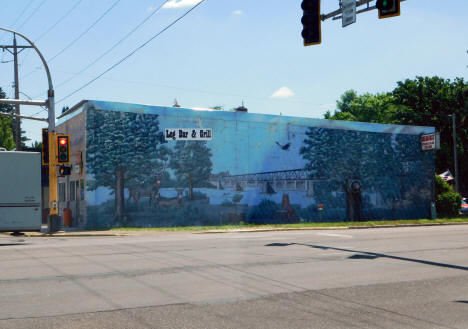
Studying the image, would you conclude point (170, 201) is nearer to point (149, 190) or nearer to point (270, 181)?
point (149, 190)

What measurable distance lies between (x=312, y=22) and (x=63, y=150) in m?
15.6

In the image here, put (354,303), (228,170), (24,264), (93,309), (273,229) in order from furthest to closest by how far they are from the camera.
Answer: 1. (228,170)
2. (273,229)
3. (24,264)
4. (354,303)
5. (93,309)

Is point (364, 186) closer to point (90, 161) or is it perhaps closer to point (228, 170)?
point (228, 170)

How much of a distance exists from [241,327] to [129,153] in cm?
2532

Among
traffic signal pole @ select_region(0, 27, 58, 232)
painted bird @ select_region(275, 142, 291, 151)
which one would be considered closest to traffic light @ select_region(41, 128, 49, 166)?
traffic signal pole @ select_region(0, 27, 58, 232)

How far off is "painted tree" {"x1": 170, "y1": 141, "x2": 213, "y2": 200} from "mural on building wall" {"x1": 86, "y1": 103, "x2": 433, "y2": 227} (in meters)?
0.06

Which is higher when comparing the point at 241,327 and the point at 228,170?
the point at 228,170

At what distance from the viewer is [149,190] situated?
3170cm

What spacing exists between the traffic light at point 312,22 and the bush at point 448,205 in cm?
3207

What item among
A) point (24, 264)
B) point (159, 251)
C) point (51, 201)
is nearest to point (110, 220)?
point (51, 201)

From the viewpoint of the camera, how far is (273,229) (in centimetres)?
2902

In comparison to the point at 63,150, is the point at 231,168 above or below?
below

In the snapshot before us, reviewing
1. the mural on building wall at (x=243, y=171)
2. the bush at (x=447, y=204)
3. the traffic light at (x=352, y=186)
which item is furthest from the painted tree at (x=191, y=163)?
the bush at (x=447, y=204)

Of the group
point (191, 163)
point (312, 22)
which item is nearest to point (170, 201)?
point (191, 163)
